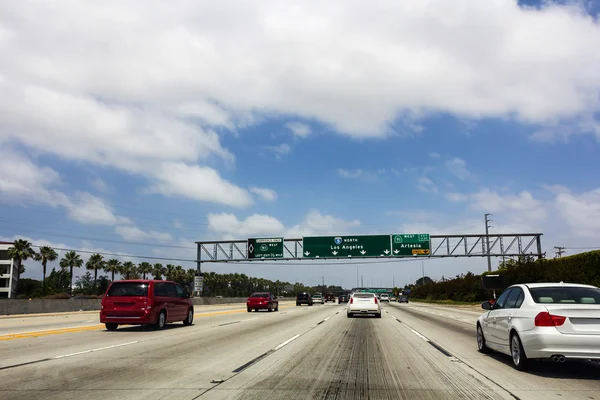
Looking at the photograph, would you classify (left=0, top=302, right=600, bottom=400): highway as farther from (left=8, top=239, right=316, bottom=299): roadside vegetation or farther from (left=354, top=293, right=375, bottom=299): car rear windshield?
(left=8, top=239, right=316, bottom=299): roadside vegetation

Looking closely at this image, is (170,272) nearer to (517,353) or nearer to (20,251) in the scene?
(20,251)

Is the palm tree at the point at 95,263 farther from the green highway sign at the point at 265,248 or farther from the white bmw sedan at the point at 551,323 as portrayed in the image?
the white bmw sedan at the point at 551,323

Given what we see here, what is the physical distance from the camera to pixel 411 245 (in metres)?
54.0

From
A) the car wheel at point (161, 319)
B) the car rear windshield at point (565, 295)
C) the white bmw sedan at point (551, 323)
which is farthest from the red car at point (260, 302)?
the car rear windshield at point (565, 295)

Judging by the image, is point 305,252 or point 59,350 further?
point 305,252

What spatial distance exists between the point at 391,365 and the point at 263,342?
5.26m

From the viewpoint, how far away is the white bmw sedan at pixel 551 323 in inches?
323

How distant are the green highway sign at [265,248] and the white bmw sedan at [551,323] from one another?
156 ft

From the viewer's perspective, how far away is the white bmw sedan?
8.20 metres

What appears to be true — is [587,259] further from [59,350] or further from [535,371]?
[59,350]

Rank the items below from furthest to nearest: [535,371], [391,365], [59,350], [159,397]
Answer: [59,350] → [391,365] → [535,371] → [159,397]

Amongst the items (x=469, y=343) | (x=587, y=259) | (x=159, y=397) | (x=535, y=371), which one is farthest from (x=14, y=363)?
(x=587, y=259)

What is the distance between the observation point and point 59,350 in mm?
12352

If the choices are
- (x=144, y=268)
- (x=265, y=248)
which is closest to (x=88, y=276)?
(x=144, y=268)
